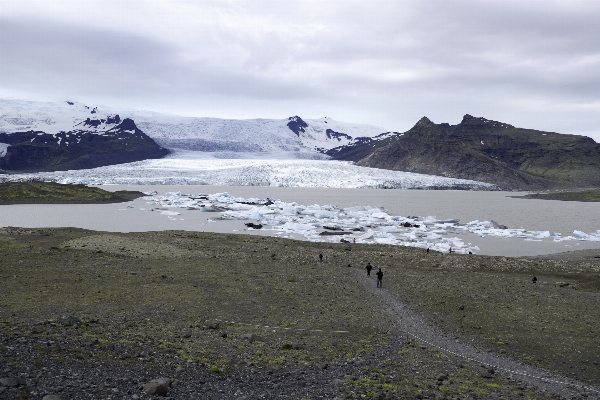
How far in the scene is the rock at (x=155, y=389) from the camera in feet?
27.2

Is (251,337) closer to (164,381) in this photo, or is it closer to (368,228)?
(164,381)

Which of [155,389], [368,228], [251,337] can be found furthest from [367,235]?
[155,389]

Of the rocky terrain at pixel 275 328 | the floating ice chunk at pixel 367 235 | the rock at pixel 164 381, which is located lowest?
the floating ice chunk at pixel 367 235

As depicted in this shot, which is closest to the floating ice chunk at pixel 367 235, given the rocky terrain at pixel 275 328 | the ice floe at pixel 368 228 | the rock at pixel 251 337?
the ice floe at pixel 368 228

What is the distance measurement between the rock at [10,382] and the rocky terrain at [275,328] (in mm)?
44

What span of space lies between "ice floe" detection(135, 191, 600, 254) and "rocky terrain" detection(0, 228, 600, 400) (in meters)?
14.7

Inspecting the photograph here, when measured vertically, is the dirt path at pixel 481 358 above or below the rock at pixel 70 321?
below

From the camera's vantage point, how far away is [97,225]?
49438 millimetres

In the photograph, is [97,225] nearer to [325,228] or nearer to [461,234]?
[325,228]

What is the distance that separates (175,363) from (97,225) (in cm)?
4346

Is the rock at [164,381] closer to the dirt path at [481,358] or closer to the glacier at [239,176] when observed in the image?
the dirt path at [481,358]

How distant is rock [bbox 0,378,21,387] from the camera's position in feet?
24.9

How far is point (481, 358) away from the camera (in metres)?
12.5

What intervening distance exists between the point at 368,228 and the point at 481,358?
1504 inches
